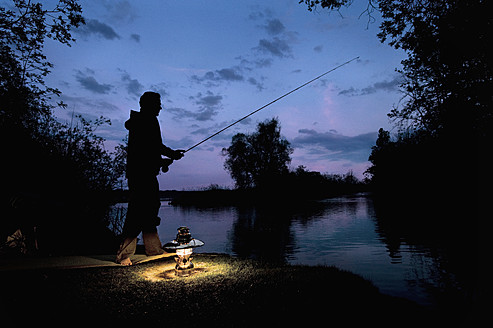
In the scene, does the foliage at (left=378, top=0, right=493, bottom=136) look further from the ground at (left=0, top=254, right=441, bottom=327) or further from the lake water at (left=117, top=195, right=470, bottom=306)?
the ground at (left=0, top=254, right=441, bottom=327)

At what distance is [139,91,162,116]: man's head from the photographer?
5.41 m

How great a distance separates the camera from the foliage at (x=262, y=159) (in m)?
59.2

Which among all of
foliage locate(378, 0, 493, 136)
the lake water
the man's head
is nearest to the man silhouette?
the man's head

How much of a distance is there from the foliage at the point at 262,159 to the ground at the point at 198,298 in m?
54.3

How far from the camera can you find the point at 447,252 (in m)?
12.6

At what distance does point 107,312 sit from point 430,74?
14.8 metres

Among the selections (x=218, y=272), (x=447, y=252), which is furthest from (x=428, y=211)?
(x=218, y=272)

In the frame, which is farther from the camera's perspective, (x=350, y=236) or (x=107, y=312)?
(x=350, y=236)

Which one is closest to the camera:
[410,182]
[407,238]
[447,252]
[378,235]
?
[447,252]

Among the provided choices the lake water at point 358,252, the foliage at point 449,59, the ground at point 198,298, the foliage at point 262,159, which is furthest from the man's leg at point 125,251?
the foliage at point 262,159

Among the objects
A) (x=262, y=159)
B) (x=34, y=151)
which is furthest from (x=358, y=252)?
(x=262, y=159)

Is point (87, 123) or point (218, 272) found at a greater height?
point (87, 123)

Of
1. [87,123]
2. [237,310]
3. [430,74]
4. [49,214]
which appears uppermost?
[430,74]

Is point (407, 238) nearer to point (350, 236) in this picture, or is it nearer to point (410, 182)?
point (350, 236)
